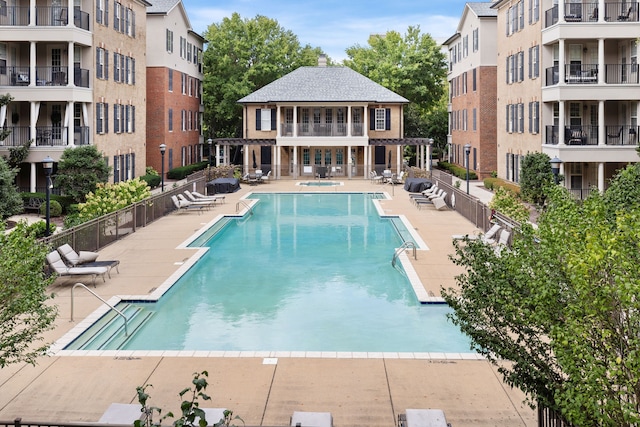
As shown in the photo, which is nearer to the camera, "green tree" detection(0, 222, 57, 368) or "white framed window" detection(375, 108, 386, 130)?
"green tree" detection(0, 222, 57, 368)

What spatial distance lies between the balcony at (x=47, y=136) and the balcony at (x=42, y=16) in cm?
494

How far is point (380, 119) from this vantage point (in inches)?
2314

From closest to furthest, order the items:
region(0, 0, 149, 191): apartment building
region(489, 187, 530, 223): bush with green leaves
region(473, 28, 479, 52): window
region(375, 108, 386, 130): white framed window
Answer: region(489, 187, 530, 223): bush with green leaves, region(0, 0, 149, 191): apartment building, region(473, 28, 479, 52): window, region(375, 108, 386, 130): white framed window

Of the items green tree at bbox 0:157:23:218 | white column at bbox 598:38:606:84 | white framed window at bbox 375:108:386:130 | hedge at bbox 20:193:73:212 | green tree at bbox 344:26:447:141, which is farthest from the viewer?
green tree at bbox 344:26:447:141

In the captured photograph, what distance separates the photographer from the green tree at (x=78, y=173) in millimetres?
33875

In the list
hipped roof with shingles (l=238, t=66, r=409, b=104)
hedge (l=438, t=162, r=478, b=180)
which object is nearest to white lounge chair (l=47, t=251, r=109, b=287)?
hedge (l=438, t=162, r=478, b=180)

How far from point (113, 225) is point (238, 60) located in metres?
44.7

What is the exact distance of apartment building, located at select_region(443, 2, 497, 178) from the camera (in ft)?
172

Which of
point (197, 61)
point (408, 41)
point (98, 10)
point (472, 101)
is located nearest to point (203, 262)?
point (98, 10)

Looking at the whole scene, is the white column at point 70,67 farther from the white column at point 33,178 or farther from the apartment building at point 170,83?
the apartment building at point 170,83

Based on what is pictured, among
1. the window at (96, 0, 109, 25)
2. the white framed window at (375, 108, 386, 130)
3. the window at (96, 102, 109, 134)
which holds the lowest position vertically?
the window at (96, 102, 109, 134)

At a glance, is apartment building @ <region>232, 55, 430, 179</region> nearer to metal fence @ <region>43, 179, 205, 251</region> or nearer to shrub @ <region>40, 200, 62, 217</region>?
metal fence @ <region>43, 179, 205, 251</region>

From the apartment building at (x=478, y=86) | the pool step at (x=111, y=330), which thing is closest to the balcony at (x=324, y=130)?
the apartment building at (x=478, y=86)

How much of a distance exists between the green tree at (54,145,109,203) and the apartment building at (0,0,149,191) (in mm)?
1850
